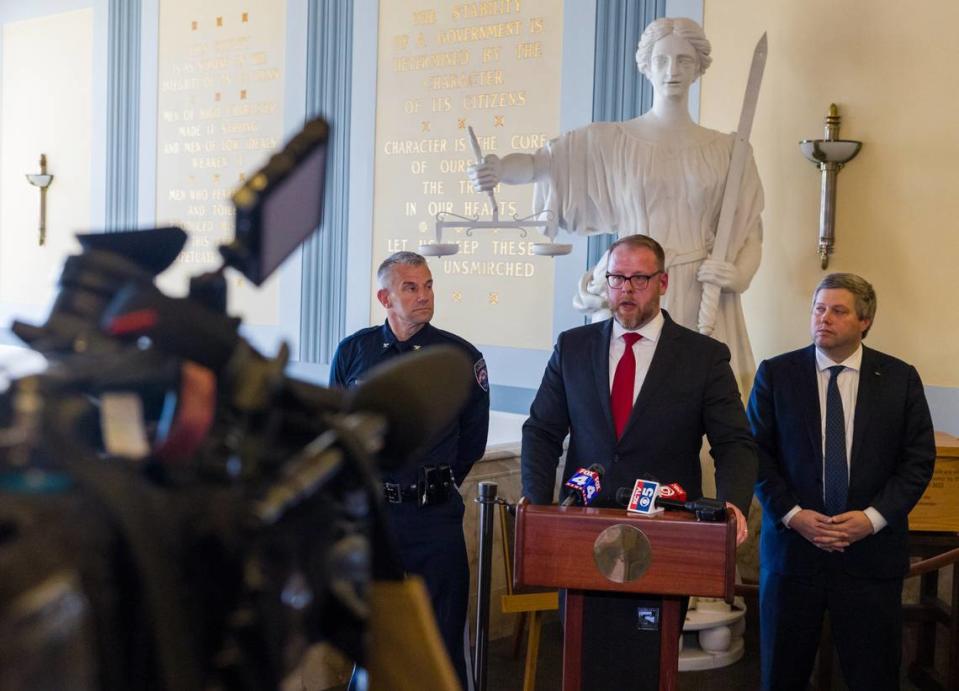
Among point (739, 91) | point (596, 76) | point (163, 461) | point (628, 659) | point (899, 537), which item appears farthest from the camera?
point (596, 76)

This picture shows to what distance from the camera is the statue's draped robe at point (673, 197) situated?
4977 mm

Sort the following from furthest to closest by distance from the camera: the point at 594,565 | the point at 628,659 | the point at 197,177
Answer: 1. the point at 197,177
2. the point at 628,659
3. the point at 594,565

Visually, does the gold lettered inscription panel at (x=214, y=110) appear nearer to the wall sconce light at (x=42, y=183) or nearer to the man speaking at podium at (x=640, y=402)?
the wall sconce light at (x=42, y=183)

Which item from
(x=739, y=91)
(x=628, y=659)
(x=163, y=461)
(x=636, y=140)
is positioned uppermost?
(x=739, y=91)

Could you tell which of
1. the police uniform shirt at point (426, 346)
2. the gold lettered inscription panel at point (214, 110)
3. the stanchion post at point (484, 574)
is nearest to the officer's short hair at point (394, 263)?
the police uniform shirt at point (426, 346)

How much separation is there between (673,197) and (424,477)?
6.67 feet

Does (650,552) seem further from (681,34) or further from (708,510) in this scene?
(681,34)

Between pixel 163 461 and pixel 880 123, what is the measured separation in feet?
17.7

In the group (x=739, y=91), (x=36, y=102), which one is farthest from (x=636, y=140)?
(x=36, y=102)

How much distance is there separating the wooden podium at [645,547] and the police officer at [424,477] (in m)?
1.04

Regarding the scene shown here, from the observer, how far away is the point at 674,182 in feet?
16.3

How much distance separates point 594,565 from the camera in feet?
8.25

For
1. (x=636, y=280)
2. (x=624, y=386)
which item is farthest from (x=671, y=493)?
(x=636, y=280)

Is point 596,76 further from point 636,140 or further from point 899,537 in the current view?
point 899,537
